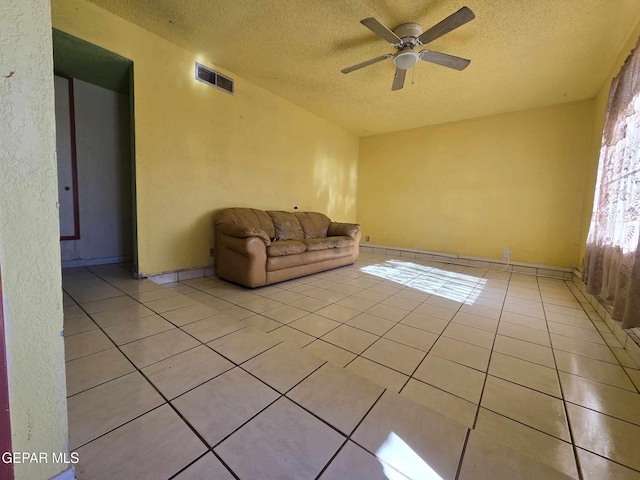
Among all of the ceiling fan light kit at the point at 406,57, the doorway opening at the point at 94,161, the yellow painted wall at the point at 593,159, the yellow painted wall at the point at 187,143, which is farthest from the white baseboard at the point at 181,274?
the yellow painted wall at the point at 593,159

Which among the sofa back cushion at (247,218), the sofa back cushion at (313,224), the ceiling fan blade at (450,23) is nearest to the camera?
the ceiling fan blade at (450,23)

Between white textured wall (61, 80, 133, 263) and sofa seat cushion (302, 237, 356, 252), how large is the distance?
273 centimetres

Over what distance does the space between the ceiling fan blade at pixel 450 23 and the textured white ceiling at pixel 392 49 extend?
23 centimetres

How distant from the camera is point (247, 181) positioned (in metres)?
3.79

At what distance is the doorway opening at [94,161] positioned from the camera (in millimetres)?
3102

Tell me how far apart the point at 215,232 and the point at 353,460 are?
298cm

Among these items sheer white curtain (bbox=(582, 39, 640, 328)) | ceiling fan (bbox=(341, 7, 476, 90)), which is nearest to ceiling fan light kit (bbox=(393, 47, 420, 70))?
ceiling fan (bbox=(341, 7, 476, 90))

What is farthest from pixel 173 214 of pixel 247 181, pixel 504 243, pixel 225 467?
pixel 504 243

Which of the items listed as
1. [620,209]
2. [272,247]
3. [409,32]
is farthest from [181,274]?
[620,209]

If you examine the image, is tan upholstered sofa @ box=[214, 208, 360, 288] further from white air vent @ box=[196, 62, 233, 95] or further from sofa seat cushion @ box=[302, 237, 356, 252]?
white air vent @ box=[196, 62, 233, 95]

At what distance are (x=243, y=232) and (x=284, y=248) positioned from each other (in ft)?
1.69

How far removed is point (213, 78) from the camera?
3.26m

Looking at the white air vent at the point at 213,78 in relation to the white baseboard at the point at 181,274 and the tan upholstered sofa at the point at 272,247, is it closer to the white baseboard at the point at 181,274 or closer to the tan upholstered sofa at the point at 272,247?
the tan upholstered sofa at the point at 272,247

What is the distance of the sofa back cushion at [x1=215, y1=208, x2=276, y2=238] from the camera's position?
10.8 feet
